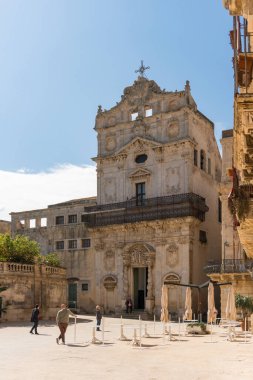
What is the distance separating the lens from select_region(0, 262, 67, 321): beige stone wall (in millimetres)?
32188

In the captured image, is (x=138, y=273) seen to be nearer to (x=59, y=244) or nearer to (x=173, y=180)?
(x=173, y=180)

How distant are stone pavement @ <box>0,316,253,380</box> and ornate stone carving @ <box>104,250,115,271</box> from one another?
846 inches

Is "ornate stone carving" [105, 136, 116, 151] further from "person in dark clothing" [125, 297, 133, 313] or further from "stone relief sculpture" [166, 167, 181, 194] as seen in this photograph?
"person in dark clothing" [125, 297, 133, 313]

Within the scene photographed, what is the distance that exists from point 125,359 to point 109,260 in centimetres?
2893

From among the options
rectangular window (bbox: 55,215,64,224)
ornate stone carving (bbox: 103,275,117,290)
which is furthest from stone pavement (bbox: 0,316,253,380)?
rectangular window (bbox: 55,215,64,224)

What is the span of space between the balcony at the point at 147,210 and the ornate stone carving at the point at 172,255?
231 cm

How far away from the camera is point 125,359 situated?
15617 millimetres

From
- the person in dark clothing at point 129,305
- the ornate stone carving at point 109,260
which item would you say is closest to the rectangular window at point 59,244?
the ornate stone carving at point 109,260

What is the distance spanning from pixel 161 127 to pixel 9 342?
26346 millimetres

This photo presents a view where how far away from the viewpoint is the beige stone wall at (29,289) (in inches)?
1267

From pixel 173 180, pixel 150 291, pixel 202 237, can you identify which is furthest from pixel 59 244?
pixel 202 237

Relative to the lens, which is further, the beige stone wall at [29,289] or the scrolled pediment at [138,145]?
the scrolled pediment at [138,145]

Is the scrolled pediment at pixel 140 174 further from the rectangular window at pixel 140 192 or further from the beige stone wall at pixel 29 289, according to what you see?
the beige stone wall at pixel 29 289

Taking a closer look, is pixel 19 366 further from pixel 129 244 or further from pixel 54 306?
pixel 129 244
